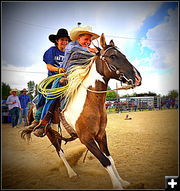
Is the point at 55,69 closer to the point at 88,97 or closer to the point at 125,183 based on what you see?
the point at 88,97

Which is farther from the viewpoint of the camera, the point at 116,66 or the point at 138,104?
the point at 138,104

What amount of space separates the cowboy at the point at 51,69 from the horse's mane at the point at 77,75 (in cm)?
25

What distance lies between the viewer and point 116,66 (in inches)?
81.2

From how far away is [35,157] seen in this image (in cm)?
348

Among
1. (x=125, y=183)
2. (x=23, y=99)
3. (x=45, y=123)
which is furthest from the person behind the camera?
(x=23, y=99)

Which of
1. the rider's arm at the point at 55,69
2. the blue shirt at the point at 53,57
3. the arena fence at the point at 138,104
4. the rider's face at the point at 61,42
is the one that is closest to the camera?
the rider's arm at the point at 55,69

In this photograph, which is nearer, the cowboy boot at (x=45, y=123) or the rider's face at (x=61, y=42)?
the cowboy boot at (x=45, y=123)

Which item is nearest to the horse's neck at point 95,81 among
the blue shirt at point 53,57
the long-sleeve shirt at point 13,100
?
the blue shirt at point 53,57

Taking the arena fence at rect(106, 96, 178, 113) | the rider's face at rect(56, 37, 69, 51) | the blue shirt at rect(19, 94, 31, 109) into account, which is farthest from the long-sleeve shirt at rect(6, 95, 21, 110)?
the arena fence at rect(106, 96, 178, 113)

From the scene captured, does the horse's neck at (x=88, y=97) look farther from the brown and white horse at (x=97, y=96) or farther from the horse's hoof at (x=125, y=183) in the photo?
the horse's hoof at (x=125, y=183)

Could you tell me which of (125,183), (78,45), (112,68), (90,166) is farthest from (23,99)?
(125,183)

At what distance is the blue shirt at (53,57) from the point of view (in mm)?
2816

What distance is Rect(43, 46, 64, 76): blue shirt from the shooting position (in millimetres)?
2816

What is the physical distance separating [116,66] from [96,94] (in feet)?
1.53
